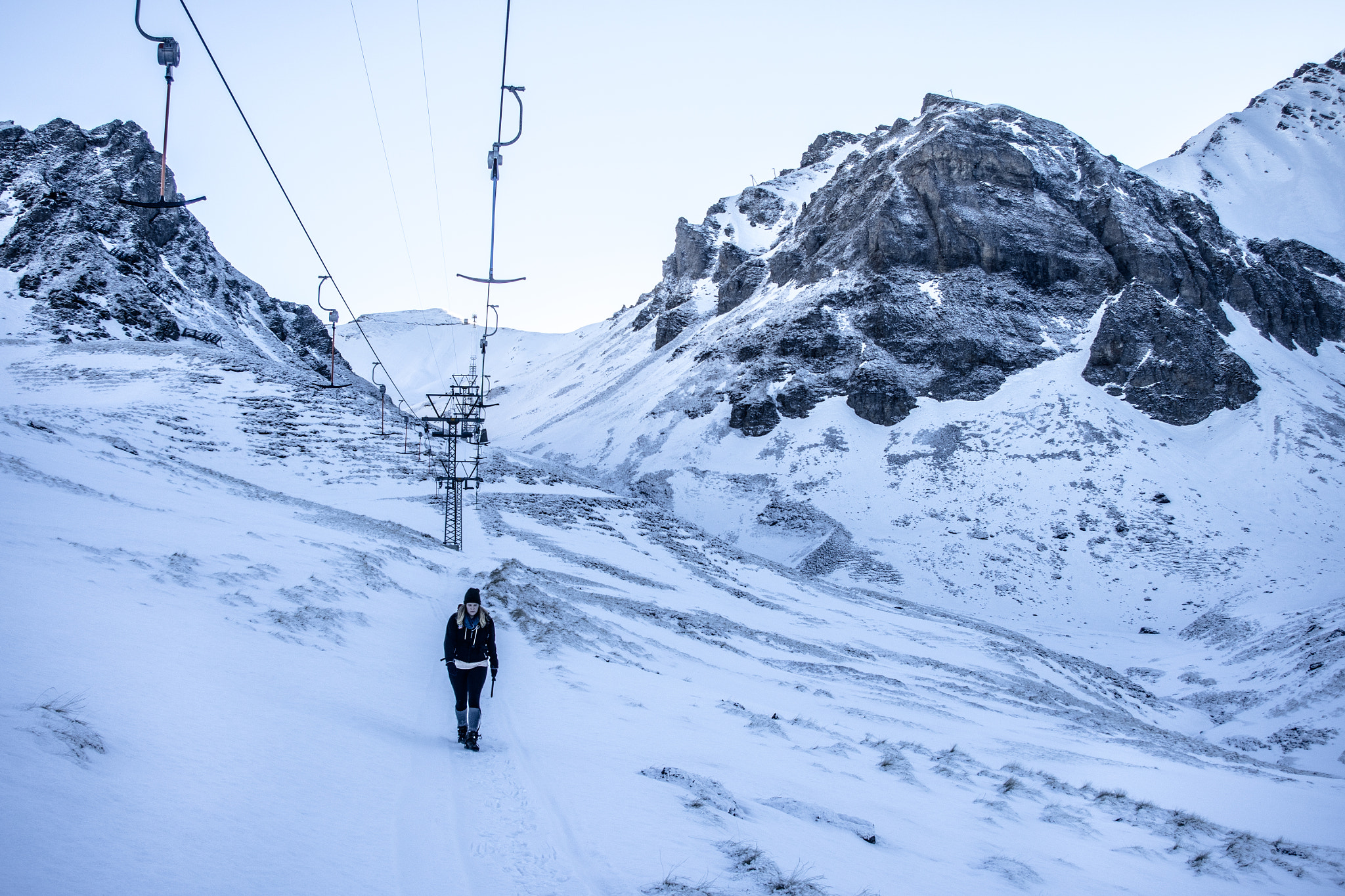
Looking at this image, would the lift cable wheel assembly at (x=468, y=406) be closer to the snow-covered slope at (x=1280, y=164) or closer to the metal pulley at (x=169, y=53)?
the metal pulley at (x=169, y=53)

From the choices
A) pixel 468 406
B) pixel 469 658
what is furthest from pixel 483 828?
pixel 468 406

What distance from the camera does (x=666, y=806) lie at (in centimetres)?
641

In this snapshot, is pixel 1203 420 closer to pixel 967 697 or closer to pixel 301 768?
pixel 967 697

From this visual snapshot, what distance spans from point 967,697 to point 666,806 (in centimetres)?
1603

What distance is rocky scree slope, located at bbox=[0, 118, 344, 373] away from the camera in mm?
67875

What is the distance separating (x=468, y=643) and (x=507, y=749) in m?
1.19

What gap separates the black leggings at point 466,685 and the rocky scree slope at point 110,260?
71.3m

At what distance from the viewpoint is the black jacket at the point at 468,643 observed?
767cm

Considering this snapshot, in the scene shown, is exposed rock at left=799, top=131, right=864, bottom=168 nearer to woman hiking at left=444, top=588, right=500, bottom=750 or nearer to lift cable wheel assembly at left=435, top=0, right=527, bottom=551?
lift cable wheel assembly at left=435, top=0, right=527, bottom=551

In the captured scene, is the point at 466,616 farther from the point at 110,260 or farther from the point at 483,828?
the point at 110,260

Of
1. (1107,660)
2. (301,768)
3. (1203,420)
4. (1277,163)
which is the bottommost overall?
(1107,660)

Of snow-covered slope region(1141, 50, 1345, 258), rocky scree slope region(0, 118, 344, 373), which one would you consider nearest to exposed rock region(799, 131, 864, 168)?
snow-covered slope region(1141, 50, 1345, 258)

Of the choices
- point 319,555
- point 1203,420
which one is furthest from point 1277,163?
point 319,555

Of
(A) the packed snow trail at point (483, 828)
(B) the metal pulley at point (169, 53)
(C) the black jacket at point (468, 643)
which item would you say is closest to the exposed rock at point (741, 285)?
(B) the metal pulley at point (169, 53)
